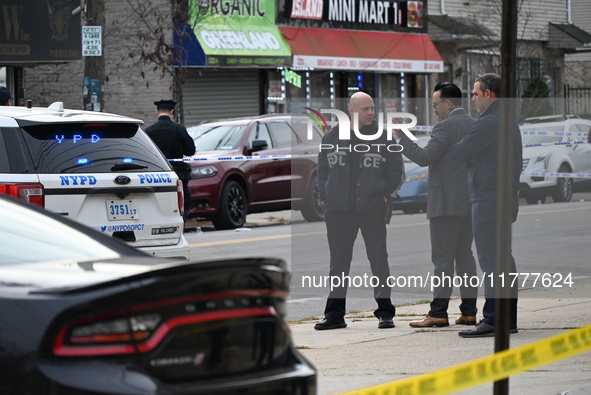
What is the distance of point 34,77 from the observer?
90.6ft

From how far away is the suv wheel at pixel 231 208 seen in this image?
742 inches

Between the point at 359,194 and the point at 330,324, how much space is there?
1.14m

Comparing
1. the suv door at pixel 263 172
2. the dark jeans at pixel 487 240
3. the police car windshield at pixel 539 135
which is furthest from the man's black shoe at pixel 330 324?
the police car windshield at pixel 539 135

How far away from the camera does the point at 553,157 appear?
1925cm

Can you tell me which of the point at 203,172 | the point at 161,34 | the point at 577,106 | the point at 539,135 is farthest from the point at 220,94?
the point at 539,135

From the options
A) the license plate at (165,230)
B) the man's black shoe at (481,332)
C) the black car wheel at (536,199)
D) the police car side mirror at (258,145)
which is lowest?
the man's black shoe at (481,332)

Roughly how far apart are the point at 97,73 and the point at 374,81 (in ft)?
51.9

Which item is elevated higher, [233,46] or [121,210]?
[233,46]

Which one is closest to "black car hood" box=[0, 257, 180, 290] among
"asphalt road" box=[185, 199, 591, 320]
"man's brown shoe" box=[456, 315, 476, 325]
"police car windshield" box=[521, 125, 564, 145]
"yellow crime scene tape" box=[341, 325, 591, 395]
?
"yellow crime scene tape" box=[341, 325, 591, 395]

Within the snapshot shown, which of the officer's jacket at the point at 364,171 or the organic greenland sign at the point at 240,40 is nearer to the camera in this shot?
the officer's jacket at the point at 364,171

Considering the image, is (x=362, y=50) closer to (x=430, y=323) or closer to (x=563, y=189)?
(x=563, y=189)

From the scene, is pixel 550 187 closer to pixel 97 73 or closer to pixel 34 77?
pixel 97 73

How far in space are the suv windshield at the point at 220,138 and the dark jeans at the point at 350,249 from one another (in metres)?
10.1

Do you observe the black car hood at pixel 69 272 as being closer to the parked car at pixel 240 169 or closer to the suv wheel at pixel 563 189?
the suv wheel at pixel 563 189
